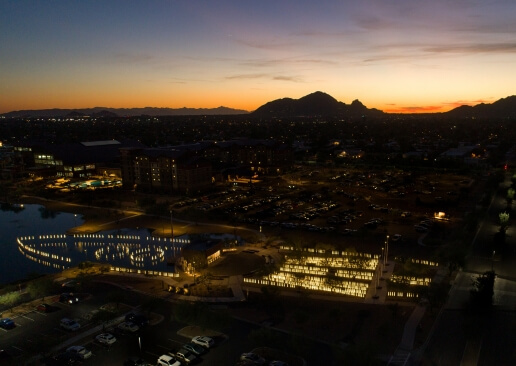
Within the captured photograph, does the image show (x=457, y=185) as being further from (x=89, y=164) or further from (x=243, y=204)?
(x=89, y=164)

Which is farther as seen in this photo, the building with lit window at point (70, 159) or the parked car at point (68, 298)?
the building with lit window at point (70, 159)

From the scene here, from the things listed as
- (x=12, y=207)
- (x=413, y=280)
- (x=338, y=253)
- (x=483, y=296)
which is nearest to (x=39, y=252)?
(x=12, y=207)

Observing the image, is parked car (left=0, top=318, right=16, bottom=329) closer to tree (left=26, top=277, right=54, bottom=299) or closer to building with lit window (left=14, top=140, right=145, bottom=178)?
tree (left=26, top=277, right=54, bottom=299)

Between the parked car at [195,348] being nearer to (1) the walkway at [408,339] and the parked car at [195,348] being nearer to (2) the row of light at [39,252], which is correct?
(1) the walkway at [408,339]

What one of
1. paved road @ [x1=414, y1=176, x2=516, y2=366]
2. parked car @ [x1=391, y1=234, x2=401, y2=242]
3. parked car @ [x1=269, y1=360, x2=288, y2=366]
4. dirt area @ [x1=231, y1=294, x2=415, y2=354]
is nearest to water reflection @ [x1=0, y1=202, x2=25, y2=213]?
dirt area @ [x1=231, y1=294, x2=415, y2=354]

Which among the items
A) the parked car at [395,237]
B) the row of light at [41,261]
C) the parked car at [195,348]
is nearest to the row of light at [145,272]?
the row of light at [41,261]

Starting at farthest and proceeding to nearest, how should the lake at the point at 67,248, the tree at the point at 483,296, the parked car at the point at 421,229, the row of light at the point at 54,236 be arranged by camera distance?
the row of light at the point at 54,236
the parked car at the point at 421,229
the lake at the point at 67,248
the tree at the point at 483,296

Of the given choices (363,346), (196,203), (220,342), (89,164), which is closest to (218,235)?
(196,203)

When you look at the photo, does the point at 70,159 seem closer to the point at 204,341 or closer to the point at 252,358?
the point at 204,341
